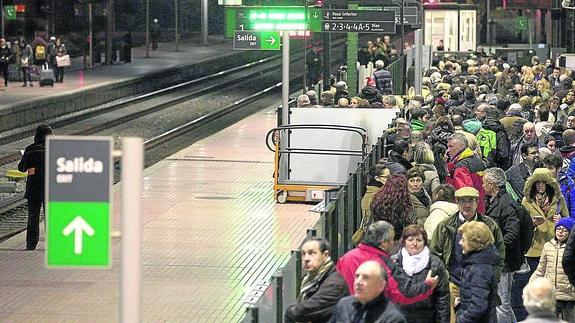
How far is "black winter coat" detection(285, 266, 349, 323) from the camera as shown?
32.7ft

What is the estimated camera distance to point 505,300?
42.9 ft

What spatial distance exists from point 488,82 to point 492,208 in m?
19.4

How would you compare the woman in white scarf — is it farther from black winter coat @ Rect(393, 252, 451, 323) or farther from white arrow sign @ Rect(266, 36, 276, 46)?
white arrow sign @ Rect(266, 36, 276, 46)

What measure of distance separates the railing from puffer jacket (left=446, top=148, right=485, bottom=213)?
906 mm

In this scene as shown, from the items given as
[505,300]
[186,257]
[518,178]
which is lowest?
[186,257]

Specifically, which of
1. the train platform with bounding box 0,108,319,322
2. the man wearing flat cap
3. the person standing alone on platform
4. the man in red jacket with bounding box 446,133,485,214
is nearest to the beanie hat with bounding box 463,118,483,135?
the man in red jacket with bounding box 446,133,485,214

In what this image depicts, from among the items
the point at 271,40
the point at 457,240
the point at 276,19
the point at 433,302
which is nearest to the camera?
the point at 433,302

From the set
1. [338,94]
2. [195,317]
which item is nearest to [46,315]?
[195,317]

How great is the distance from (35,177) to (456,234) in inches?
345

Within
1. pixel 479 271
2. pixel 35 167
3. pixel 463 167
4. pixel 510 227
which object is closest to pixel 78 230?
pixel 479 271

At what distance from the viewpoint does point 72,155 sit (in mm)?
8148

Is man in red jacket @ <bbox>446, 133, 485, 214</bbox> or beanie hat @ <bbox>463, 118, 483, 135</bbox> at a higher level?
beanie hat @ <bbox>463, 118, 483, 135</bbox>

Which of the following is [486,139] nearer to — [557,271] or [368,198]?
[368,198]

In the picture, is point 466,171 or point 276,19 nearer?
point 466,171
